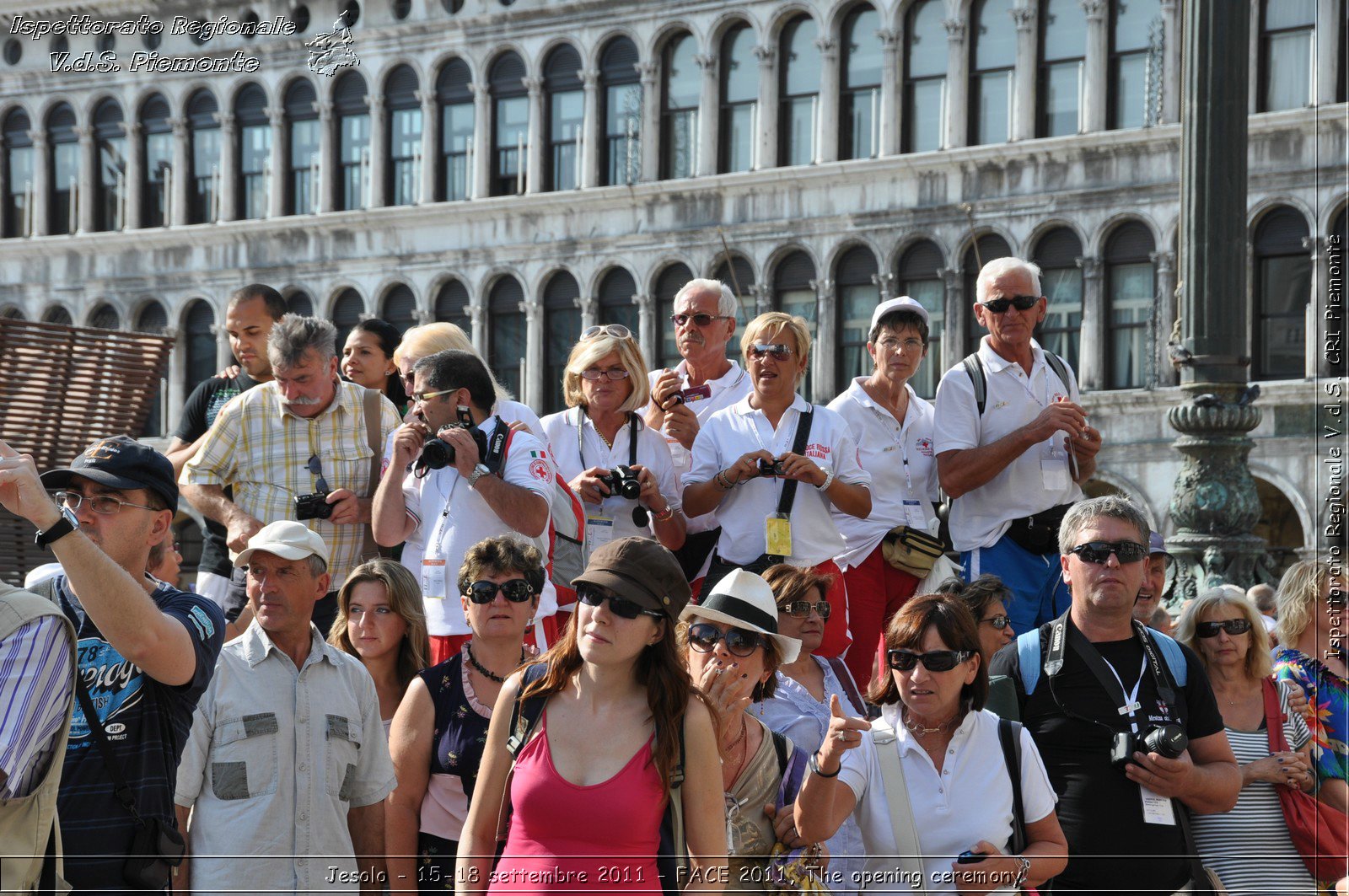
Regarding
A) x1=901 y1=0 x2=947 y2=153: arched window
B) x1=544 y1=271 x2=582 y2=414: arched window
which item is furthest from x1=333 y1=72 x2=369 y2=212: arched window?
x1=901 y1=0 x2=947 y2=153: arched window

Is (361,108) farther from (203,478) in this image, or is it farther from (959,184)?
(203,478)

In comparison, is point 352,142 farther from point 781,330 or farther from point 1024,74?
point 781,330

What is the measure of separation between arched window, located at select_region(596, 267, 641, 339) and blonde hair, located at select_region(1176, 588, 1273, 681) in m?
23.1

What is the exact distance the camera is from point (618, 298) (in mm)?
29703

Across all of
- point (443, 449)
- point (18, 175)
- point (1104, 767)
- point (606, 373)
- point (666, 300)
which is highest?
point (18, 175)

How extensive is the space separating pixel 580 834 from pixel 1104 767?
2.13 meters

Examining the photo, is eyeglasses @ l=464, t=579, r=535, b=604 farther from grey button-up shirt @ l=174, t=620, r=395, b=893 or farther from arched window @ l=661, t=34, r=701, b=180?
arched window @ l=661, t=34, r=701, b=180

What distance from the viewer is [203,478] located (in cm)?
729

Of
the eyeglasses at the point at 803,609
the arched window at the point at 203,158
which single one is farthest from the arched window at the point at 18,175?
the eyeglasses at the point at 803,609

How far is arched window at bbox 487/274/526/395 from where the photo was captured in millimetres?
30469

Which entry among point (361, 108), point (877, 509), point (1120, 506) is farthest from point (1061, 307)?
point (1120, 506)

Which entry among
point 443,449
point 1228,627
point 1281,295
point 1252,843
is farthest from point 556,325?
point 1252,843

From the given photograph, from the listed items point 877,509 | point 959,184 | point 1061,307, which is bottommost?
point 877,509

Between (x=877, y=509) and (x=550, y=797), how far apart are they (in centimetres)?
364
